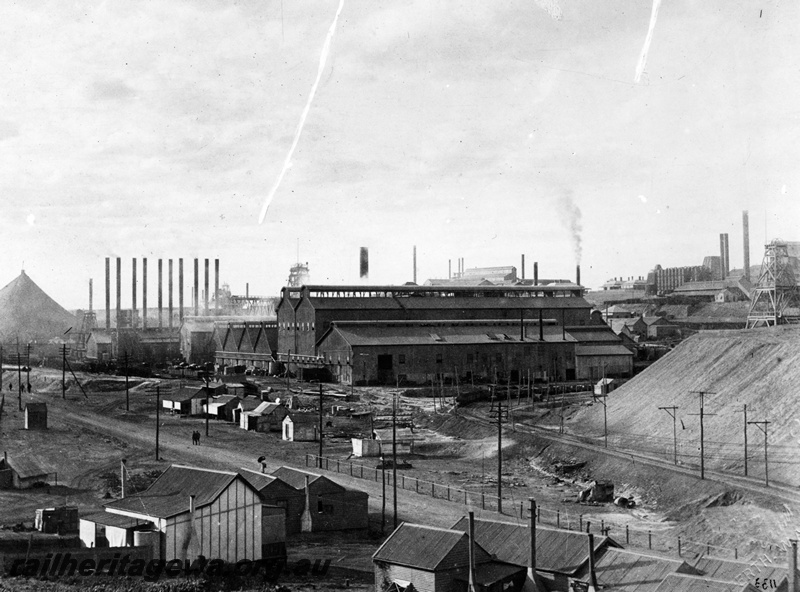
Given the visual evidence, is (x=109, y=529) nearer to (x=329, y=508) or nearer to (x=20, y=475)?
(x=329, y=508)

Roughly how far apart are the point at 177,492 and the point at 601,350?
6281 cm

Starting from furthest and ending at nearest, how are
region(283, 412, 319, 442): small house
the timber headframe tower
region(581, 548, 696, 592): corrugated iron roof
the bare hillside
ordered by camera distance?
the timber headframe tower → region(283, 412, 319, 442): small house → the bare hillside → region(581, 548, 696, 592): corrugated iron roof

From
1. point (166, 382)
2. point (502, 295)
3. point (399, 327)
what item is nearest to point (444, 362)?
point (399, 327)

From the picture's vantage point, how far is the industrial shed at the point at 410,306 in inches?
3312

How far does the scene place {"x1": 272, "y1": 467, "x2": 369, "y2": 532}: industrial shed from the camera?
3288 cm

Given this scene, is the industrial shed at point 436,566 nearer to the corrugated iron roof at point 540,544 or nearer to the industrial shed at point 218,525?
Result: the corrugated iron roof at point 540,544

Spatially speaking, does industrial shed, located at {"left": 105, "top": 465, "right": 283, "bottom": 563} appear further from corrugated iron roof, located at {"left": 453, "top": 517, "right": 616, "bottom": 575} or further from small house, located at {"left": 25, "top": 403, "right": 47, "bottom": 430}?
small house, located at {"left": 25, "top": 403, "right": 47, "bottom": 430}

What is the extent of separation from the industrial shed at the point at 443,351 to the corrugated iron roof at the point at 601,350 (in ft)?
3.26

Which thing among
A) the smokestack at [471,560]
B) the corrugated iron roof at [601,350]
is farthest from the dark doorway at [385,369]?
the smokestack at [471,560]

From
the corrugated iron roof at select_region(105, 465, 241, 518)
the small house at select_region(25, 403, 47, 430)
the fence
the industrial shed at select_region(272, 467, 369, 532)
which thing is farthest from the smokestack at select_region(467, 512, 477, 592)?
the small house at select_region(25, 403, 47, 430)

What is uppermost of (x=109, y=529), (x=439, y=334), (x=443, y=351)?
(x=439, y=334)

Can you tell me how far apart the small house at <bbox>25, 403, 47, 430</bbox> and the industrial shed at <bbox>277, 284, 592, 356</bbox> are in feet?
101

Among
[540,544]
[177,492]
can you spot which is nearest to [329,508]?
[177,492]

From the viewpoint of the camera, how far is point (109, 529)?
93.1 ft
